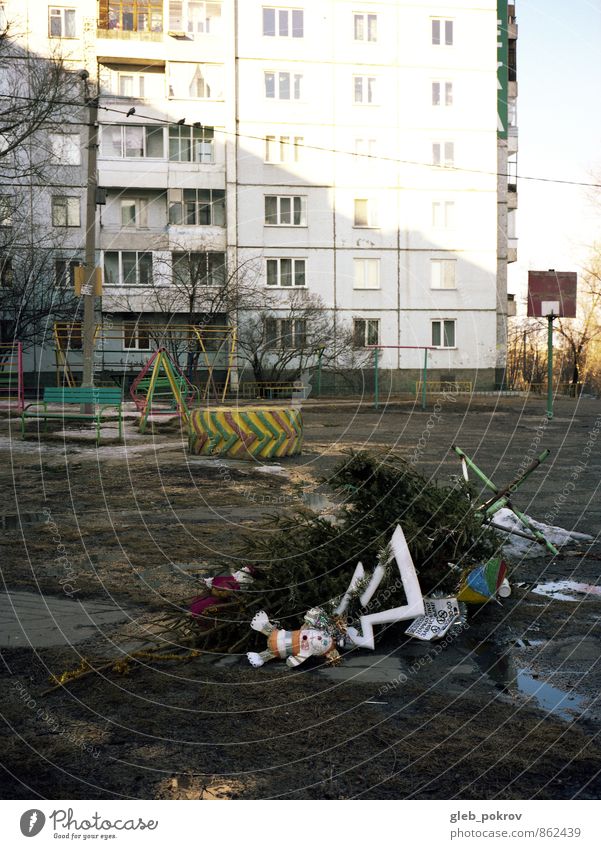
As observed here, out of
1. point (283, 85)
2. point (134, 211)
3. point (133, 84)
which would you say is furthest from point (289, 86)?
point (134, 211)

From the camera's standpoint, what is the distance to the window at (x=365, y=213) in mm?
37156

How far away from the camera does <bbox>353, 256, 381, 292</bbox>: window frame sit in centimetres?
3778

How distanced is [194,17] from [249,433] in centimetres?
2988

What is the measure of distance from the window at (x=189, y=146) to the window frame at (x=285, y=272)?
4.80 meters

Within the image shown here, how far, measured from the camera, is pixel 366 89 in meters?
36.5

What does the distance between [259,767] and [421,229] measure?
36077 mm

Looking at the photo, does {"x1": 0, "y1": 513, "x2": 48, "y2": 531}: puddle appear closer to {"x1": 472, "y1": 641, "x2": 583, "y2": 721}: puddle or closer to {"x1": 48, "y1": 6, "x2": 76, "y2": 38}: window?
{"x1": 472, "y1": 641, "x2": 583, "y2": 721}: puddle

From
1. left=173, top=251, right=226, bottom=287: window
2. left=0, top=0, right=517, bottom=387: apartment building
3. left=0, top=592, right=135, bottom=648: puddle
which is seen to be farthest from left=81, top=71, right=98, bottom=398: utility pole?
left=0, top=0, right=517, bottom=387: apartment building

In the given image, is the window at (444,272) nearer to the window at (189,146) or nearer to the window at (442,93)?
the window at (442,93)

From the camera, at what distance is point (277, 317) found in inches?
1410

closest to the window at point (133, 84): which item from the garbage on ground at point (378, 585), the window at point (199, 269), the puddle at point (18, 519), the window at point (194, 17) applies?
the window at point (194, 17)

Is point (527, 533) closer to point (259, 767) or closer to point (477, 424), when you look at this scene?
point (259, 767)

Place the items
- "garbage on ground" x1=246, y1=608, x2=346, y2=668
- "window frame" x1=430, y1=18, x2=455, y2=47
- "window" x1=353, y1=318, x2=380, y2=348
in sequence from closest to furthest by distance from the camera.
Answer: "garbage on ground" x1=246, y1=608, x2=346, y2=668
"window frame" x1=430, y1=18, x2=455, y2=47
"window" x1=353, y1=318, x2=380, y2=348

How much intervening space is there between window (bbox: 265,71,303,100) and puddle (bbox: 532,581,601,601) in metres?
33.7
